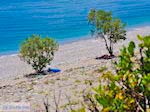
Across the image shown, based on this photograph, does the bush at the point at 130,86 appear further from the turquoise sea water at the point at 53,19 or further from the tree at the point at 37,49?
the turquoise sea water at the point at 53,19

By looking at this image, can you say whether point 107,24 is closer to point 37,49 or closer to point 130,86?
point 37,49

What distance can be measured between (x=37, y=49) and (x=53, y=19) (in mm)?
58384

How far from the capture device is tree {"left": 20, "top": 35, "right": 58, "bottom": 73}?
39156 millimetres

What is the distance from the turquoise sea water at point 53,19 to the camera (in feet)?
257

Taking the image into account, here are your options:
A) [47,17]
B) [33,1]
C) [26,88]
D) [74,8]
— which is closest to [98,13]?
[26,88]

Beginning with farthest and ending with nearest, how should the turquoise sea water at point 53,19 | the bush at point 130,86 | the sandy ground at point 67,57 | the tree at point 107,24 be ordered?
1. the turquoise sea water at point 53,19
2. the sandy ground at point 67,57
3. the tree at point 107,24
4. the bush at point 130,86

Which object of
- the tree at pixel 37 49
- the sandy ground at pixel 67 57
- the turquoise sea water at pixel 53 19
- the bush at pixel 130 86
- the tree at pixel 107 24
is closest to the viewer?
the bush at pixel 130 86

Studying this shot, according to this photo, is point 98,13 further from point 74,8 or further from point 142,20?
point 74,8

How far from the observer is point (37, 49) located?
39.3 metres

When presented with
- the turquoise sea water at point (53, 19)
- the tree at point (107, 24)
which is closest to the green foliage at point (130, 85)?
the tree at point (107, 24)

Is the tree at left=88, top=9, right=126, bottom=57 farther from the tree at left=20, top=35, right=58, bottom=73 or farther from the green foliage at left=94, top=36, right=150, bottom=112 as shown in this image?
the green foliage at left=94, top=36, right=150, bottom=112

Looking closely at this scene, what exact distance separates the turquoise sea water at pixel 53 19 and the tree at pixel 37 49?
2701 cm

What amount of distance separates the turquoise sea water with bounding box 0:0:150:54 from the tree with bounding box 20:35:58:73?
27008 millimetres

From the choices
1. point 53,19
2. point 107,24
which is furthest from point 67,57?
point 53,19
